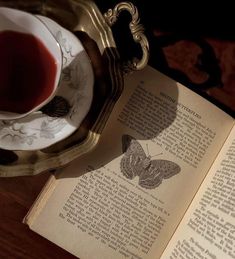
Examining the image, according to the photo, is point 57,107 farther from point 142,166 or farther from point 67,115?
point 142,166

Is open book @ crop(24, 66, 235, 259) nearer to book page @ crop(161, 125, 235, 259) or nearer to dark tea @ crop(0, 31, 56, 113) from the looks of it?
book page @ crop(161, 125, 235, 259)

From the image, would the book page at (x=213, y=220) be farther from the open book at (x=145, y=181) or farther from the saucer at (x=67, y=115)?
the saucer at (x=67, y=115)

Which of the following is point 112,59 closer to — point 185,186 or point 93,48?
point 93,48

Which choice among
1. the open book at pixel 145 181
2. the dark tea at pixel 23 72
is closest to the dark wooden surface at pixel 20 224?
the open book at pixel 145 181

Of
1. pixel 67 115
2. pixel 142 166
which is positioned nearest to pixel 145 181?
pixel 142 166

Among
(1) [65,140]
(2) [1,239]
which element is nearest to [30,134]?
(1) [65,140]
